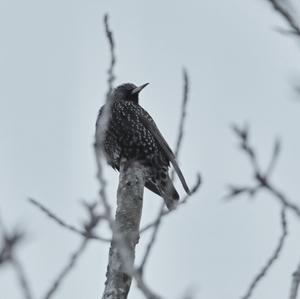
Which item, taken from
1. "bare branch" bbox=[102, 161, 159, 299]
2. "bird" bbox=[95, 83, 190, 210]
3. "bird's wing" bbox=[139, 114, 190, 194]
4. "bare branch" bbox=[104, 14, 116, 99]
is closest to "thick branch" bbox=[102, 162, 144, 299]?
"bare branch" bbox=[102, 161, 159, 299]

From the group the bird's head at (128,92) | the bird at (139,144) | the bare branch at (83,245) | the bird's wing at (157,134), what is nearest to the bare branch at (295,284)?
the bare branch at (83,245)

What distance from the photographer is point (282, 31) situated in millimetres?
1972

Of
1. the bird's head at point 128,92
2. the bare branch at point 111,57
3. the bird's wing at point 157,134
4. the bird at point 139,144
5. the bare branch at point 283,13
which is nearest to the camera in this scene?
the bare branch at point 283,13

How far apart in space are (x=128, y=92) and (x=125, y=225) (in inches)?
191

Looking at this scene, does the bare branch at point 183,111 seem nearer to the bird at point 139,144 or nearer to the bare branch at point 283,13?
the bare branch at point 283,13

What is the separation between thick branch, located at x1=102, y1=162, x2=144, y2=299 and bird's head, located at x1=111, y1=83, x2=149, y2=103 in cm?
355

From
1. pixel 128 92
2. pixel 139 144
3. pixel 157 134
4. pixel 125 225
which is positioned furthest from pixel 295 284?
pixel 128 92

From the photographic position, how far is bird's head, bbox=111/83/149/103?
901 cm

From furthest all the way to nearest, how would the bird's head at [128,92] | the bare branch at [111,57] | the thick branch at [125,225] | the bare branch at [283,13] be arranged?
the bird's head at [128,92]
the thick branch at [125,225]
the bare branch at [111,57]
the bare branch at [283,13]

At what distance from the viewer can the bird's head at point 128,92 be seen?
9.01 metres

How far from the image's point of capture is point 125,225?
4445 millimetres

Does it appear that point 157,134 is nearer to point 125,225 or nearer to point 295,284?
point 125,225

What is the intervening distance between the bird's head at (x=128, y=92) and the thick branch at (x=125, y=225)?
355 cm

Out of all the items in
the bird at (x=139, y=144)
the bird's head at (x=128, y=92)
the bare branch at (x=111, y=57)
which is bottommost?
the bare branch at (x=111, y=57)
